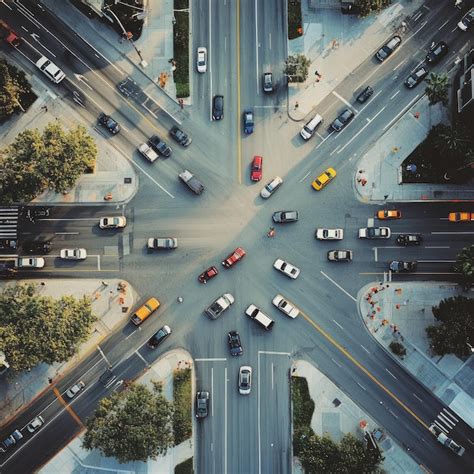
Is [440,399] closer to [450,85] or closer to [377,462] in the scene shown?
[377,462]

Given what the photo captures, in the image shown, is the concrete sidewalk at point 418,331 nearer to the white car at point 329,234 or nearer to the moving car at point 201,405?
the white car at point 329,234

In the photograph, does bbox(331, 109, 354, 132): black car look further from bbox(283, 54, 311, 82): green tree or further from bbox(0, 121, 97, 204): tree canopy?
bbox(0, 121, 97, 204): tree canopy

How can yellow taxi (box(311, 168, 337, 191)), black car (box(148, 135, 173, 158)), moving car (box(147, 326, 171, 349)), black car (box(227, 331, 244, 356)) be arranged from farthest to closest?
1. black car (box(148, 135, 173, 158))
2. yellow taxi (box(311, 168, 337, 191))
3. moving car (box(147, 326, 171, 349))
4. black car (box(227, 331, 244, 356))

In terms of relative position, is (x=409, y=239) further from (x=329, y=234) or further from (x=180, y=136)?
(x=180, y=136)

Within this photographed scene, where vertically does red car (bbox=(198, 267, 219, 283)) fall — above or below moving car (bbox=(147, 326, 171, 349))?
above

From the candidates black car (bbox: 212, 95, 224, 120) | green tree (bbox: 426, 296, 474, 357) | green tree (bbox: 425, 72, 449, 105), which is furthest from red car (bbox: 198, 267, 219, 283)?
green tree (bbox: 425, 72, 449, 105)
